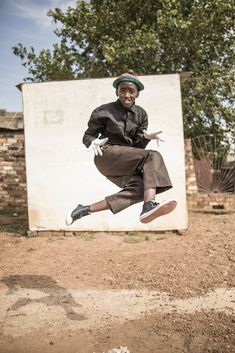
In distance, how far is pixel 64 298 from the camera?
16.9ft

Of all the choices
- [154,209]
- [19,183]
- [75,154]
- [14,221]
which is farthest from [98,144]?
[19,183]

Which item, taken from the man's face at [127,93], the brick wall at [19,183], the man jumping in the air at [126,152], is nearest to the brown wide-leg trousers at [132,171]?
the man jumping in the air at [126,152]

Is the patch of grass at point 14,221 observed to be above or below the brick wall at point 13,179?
below

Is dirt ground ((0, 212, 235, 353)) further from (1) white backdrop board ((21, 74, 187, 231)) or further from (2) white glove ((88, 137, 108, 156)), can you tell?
(2) white glove ((88, 137, 108, 156))

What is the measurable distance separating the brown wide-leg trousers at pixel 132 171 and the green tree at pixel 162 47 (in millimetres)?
7925

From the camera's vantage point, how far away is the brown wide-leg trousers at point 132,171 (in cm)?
331

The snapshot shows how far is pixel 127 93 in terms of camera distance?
3.47 meters

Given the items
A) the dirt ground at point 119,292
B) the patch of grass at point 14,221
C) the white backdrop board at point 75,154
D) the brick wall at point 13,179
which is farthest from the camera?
the brick wall at point 13,179

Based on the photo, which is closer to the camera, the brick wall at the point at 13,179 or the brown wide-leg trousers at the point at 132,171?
the brown wide-leg trousers at the point at 132,171

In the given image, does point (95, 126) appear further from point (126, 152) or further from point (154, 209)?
point (154, 209)

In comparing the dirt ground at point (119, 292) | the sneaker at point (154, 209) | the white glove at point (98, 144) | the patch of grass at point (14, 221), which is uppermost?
the white glove at point (98, 144)

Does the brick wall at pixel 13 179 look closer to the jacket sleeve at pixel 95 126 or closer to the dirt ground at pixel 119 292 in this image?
the dirt ground at pixel 119 292

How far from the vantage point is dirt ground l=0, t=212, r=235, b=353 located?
3.92 m

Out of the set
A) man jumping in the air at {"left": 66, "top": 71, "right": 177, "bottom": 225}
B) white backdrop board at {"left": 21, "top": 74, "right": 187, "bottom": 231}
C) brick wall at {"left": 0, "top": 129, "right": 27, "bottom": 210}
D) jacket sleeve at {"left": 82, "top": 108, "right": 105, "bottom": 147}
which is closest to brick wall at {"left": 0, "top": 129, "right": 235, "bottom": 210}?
brick wall at {"left": 0, "top": 129, "right": 27, "bottom": 210}
